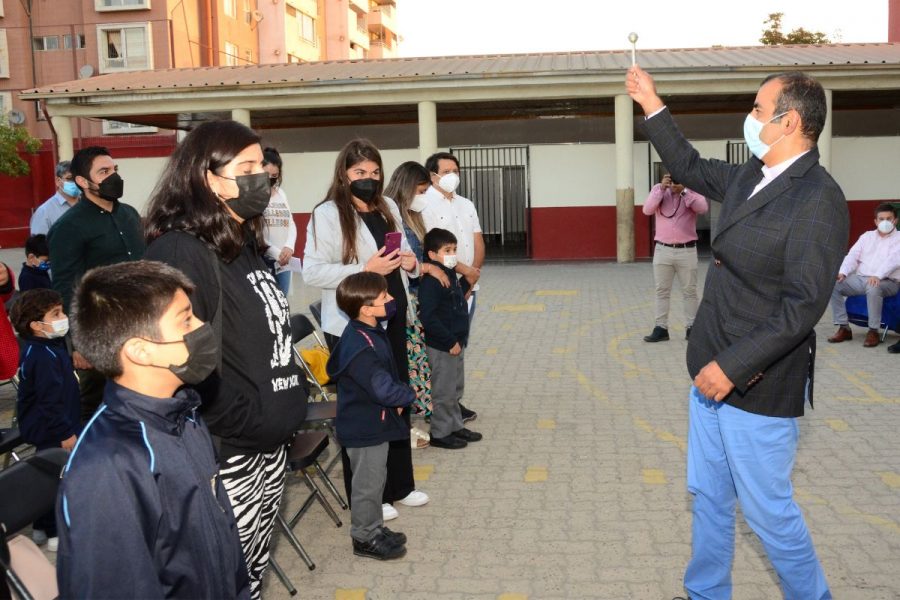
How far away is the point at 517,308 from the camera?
13.0 metres

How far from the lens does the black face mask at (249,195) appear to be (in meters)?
2.84

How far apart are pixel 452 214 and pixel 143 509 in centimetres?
465

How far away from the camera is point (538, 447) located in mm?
6156

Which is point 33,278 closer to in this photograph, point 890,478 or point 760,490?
point 760,490

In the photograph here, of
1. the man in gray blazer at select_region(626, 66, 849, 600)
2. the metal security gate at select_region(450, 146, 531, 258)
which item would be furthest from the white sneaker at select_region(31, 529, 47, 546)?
the metal security gate at select_region(450, 146, 531, 258)

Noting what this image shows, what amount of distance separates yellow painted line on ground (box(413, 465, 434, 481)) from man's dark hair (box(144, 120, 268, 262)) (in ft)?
9.78

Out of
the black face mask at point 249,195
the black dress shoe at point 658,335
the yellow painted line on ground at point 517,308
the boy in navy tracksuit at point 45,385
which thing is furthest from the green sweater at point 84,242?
the yellow painted line on ground at point 517,308

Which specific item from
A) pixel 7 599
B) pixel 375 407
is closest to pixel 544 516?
pixel 375 407

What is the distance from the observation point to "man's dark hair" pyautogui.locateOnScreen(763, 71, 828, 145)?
3193mm

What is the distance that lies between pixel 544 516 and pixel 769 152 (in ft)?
7.88

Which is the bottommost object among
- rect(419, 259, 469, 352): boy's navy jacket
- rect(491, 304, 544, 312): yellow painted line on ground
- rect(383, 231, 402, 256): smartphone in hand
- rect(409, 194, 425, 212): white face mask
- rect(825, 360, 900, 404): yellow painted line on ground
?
rect(491, 304, 544, 312): yellow painted line on ground

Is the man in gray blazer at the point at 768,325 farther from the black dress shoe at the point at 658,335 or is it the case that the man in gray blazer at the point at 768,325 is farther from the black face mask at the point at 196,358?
the black dress shoe at the point at 658,335

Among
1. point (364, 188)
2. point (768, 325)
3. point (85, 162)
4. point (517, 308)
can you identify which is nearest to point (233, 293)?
point (768, 325)

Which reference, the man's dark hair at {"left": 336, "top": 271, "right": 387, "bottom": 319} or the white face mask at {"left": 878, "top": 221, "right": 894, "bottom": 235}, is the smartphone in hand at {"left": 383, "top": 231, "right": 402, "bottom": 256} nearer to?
the man's dark hair at {"left": 336, "top": 271, "right": 387, "bottom": 319}
